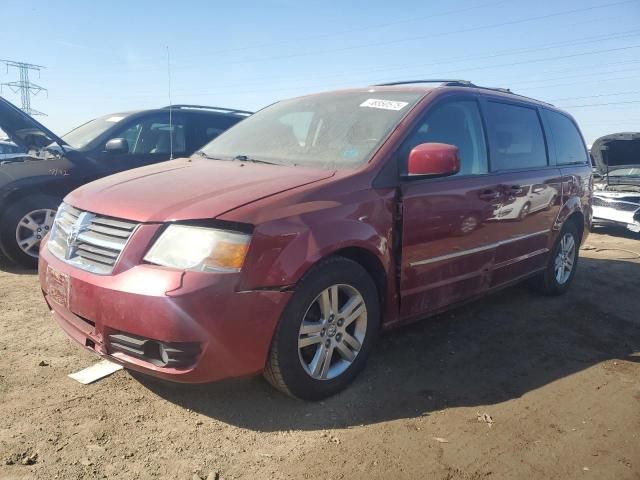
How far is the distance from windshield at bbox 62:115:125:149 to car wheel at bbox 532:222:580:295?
4906mm

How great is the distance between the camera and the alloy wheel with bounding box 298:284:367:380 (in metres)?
2.72

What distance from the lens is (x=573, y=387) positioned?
10.4ft

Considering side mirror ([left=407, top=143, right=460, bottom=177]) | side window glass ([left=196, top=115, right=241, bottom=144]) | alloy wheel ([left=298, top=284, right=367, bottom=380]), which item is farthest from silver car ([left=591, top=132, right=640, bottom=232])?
alloy wheel ([left=298, top=284, right=367, bottom=380])

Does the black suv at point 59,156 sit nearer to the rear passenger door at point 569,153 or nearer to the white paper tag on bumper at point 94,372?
the white paper tag on bumper at point 94,372

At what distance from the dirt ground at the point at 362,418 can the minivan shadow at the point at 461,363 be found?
0.04ft

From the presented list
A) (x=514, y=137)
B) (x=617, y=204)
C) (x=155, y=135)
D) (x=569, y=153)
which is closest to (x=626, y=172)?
(x=617, y=204)

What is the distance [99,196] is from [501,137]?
2.99 meters

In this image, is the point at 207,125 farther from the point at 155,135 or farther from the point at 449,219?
the point at 449,219

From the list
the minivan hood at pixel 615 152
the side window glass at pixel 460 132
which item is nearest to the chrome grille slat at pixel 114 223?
the side window glass at pixel 460 132

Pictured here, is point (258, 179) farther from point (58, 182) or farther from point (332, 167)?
point (58, 182)

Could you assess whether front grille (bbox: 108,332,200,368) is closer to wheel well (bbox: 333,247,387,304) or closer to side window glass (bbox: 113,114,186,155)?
wheel well (bbox: 333,247,387,304)

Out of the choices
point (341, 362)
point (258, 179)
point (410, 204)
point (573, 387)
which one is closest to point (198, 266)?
point (258, 179)

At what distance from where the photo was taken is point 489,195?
147 inches

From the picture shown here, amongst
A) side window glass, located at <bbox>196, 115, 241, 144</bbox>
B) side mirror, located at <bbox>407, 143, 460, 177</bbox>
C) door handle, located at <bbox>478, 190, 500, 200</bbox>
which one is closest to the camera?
side mirror, located at <bbox>407, 143, 460, 177</bbox>
